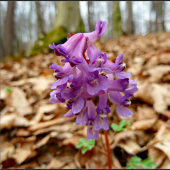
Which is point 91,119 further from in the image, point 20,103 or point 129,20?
point 129,20

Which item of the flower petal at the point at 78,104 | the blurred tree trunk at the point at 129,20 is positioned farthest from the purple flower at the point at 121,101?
the blurred tree trunk at the point at 129,20

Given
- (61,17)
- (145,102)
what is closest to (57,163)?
(145,102)

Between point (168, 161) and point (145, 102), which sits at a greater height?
point (145, 102)

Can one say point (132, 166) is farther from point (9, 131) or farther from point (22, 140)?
point (9, 131)

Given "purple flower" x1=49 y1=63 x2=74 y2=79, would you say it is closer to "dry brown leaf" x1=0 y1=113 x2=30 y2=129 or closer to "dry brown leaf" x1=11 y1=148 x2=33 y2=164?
"dry brown leaf" x1=11 y1=148 x2=33 y2=164

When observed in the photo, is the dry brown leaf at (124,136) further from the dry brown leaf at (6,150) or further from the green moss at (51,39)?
the green moss at (51,39)

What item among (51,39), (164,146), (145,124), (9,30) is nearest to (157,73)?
(145,124)
